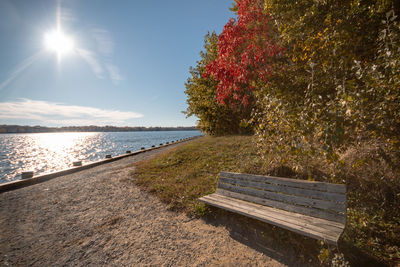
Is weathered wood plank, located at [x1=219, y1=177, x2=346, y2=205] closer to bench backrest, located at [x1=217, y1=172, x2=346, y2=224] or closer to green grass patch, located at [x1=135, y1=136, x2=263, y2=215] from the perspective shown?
bench backrest, located at [x1=217, y1=172, x2=346, y2=224]

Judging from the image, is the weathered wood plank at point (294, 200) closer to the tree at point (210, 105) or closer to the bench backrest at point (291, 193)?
Answer: the bench backrest at point (291, 193)

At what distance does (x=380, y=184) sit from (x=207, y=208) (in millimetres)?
3628

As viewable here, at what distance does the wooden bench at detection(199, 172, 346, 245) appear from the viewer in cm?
266

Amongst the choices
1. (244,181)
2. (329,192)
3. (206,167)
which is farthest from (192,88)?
(329,192)

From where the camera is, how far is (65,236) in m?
3.52

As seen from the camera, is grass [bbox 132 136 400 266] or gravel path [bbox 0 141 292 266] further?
gravel path [bbox 0 141 292 266]

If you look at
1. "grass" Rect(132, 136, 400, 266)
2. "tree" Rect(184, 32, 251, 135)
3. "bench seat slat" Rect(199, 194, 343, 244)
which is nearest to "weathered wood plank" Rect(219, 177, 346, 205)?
"bench seat slat" Rect(199, 194, 343, 244)

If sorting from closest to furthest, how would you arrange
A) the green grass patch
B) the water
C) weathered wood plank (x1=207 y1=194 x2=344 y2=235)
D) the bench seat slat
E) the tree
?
the bench seat slat < weathered wood plank (x1=207 y1=194 x2=344 y2=235) < the green grass patch < the tree < the water

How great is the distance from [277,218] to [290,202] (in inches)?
20.5

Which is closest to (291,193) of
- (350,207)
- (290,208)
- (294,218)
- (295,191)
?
(295,191)

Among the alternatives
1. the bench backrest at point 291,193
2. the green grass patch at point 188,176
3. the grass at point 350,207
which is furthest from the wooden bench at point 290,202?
the green grass patch at point 188,176

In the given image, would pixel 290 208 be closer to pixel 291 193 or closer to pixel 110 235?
pixel 291 193

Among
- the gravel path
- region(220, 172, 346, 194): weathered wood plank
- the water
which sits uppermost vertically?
region(220, 172, 346, 194): weathered wood plank

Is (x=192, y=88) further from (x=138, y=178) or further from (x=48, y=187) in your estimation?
(x=48, y=187)
